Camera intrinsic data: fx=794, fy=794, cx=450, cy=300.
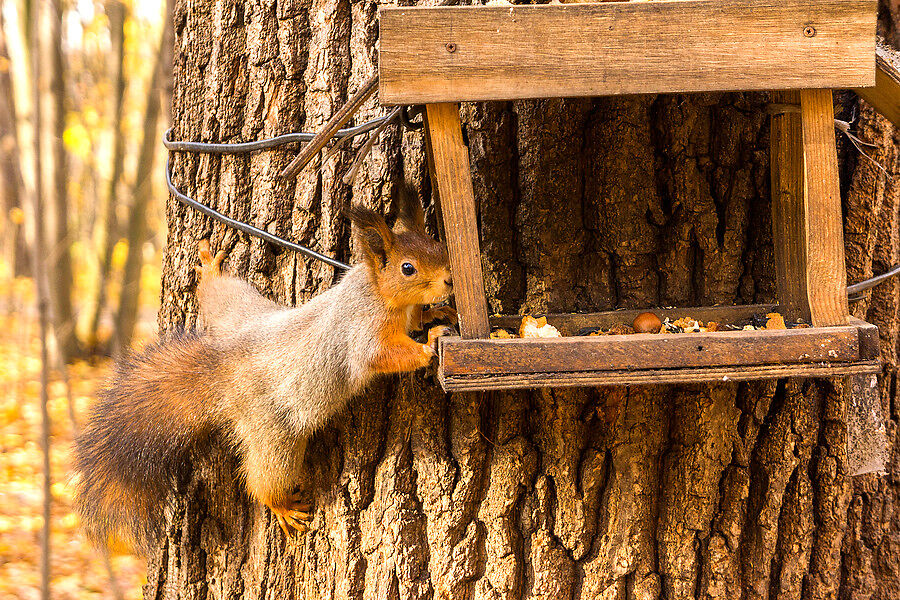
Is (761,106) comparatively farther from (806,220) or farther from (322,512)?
(322,512)

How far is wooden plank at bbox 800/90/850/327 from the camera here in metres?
1.69

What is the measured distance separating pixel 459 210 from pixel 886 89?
107 centimetres

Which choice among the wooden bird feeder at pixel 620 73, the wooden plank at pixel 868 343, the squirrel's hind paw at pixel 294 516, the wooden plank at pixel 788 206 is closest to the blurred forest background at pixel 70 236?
the squirrel's hind paw at pixel 294 516

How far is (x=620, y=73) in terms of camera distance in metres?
1.58

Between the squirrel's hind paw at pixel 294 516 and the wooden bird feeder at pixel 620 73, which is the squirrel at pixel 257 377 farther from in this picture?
the wooden bird feeder at pixel 620 73

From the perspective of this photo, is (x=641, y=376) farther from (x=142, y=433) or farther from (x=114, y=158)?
(x=114, y=158)

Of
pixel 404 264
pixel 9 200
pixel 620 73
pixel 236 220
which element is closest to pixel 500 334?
pixel 404 264

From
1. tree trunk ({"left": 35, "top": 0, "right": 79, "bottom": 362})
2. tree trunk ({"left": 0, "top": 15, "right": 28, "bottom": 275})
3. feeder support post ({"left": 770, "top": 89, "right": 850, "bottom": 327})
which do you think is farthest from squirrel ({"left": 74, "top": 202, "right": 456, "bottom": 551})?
tree trunk ({"left": 0, "top": 15, "right": 28, "bottom": 275})

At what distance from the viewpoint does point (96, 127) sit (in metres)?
9.97

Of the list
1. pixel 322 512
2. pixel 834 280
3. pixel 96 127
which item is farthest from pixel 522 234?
pixel 96 127

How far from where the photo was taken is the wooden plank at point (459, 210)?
163cm

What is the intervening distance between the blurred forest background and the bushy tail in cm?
305

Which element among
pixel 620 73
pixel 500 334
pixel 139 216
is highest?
pixel 139 216

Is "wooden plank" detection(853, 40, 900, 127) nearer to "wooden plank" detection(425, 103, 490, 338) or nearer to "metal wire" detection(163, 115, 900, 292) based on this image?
"metal wire" detection(163, 115, 900, 292)
